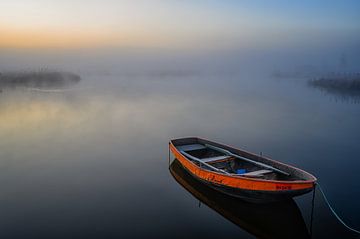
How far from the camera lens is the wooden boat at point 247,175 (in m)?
6.20

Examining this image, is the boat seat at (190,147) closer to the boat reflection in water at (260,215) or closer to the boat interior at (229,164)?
the boat interior at (229,164)

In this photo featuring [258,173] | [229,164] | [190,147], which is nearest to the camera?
[258,173]

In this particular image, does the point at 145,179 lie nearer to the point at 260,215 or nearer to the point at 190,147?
the point at 190,147

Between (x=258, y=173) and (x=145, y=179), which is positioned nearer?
(x=258, y=173)

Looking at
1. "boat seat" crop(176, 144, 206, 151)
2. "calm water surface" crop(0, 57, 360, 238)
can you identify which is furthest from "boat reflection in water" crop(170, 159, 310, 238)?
"boat seat" crop(176, 144, 206, 151)

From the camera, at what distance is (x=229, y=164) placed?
8430 millimetres

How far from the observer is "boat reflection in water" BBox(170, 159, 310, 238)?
618cm

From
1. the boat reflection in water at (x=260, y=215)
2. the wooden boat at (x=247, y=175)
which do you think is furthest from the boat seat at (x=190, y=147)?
the boat reflection in water at (x=260, y=215)

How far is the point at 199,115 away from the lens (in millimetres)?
20016

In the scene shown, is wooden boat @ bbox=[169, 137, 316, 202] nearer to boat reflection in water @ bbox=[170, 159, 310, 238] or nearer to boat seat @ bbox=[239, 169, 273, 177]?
boat seat @ bbox=[239, 169, 273, 177]

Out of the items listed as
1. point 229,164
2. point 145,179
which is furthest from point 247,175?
point 145,179

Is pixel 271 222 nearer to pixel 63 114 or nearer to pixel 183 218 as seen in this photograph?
pixel 183 218

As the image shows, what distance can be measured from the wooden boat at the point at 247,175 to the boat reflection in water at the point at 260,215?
10.6 inches

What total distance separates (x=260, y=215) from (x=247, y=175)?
852mm
